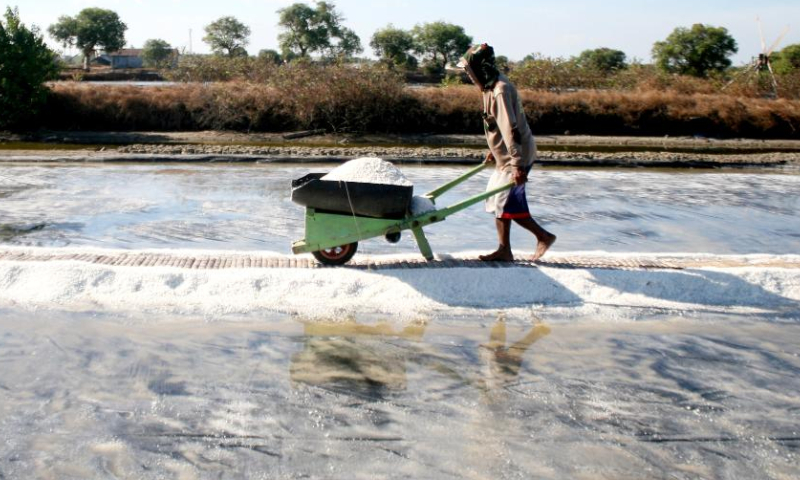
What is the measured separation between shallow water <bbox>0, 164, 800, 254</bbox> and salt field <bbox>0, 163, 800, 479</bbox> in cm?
17

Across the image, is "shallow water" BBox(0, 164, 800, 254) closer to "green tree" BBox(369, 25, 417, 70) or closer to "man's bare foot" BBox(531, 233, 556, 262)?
"man's bare foot" BBox(531, 233, 556, 262)

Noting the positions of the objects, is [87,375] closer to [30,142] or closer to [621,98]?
[30,142]

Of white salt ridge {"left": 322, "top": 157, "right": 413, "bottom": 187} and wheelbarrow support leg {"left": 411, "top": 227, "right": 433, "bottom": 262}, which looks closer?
white salt ridge {"left": 322, "top": 157, "right": 413, "bottom": 187}

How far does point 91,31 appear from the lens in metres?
80.8

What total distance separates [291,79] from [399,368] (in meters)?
22.9

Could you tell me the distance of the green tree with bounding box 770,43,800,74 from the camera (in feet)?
112

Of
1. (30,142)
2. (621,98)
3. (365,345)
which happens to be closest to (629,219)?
(365,345)

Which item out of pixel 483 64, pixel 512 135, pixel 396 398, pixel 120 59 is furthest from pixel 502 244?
pixel 120 59

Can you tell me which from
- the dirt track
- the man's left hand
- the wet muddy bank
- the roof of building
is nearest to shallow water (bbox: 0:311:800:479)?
the man's left hand

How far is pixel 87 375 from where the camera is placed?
468cm

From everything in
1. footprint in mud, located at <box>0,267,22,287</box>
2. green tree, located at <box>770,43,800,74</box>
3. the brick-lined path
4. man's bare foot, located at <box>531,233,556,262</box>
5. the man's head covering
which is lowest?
footprint in mud, located at <box>0,267,22,287</box>

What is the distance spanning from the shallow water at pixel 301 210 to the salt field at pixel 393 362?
0.54ft

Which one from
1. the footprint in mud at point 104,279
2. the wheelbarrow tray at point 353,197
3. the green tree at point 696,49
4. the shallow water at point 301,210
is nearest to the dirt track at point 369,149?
the shallow water at point 301,210

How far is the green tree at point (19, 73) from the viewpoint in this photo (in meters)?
24.4
